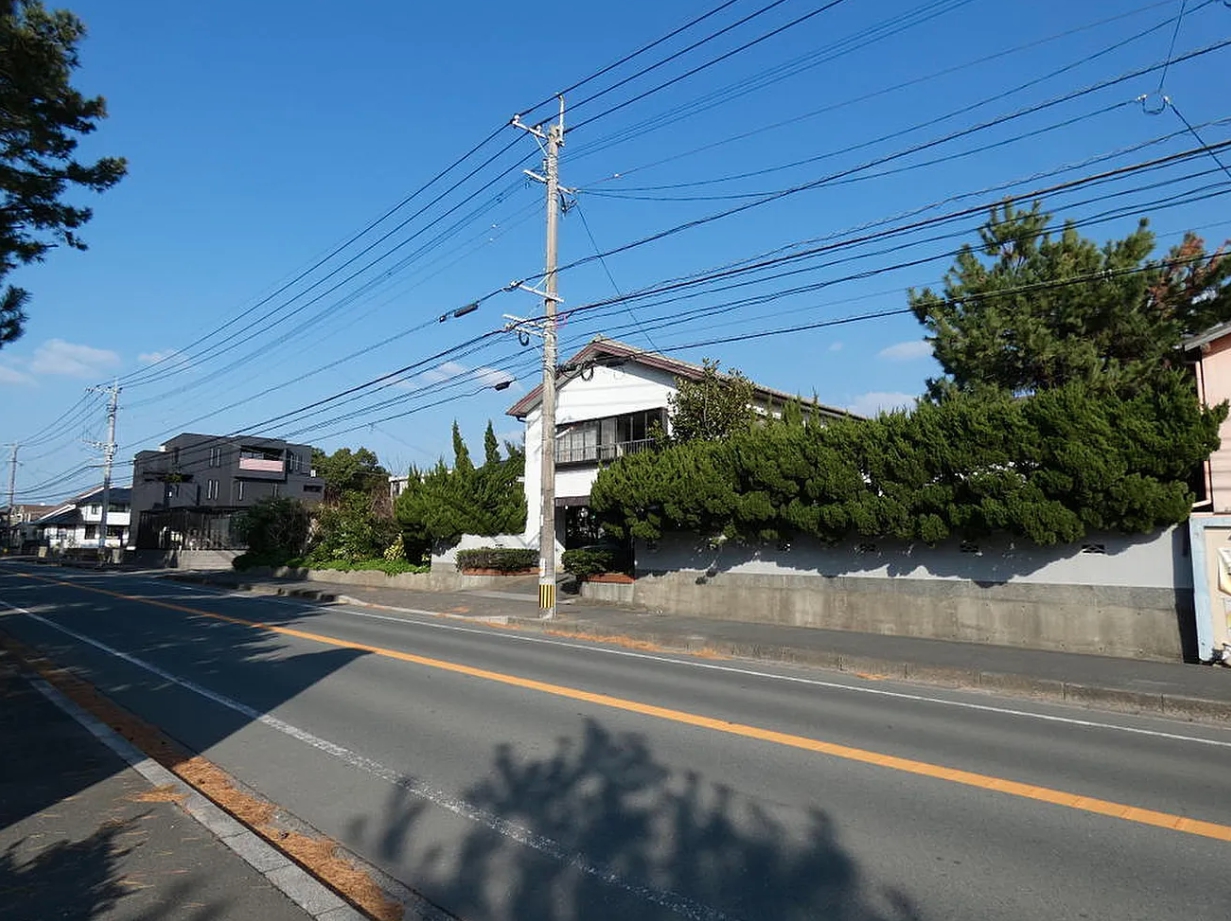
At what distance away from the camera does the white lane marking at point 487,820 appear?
13.2 feet

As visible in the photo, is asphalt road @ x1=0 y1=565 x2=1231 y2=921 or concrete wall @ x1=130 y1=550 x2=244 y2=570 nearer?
asphalt road @ x1=0 y1=565 x2=1231 y2=921

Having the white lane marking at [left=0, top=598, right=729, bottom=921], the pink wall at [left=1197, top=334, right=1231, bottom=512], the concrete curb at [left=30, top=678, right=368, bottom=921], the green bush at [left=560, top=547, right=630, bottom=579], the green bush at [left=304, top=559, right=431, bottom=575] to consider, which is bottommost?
the white lane marking at [left=0, top=598, right=729, bottom=921]

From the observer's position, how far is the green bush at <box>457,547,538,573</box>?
2647 cm

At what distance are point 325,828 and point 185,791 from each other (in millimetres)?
1305

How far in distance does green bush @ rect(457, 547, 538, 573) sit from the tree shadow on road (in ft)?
67.3

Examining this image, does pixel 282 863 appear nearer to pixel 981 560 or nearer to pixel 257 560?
pixel 981 560

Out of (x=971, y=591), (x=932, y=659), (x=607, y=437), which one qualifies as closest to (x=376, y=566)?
(x=607, y=437)

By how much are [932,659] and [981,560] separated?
305 cm

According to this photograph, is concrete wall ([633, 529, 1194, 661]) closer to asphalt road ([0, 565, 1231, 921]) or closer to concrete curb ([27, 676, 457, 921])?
asphalt road ([0, 565, 1231, 921])

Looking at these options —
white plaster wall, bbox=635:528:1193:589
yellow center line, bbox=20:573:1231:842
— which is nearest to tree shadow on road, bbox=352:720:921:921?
yellow center line, bbox=20:573:1231:842

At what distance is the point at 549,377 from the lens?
19.3 meters

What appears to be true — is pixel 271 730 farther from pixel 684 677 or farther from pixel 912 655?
pixel 912 655

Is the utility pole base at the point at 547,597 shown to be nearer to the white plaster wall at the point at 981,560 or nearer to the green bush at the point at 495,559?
the white plaster wall at the point at 981,560

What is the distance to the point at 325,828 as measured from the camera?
513cm
